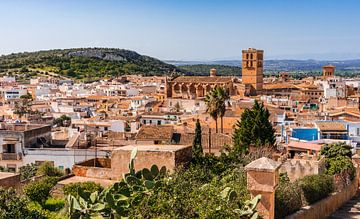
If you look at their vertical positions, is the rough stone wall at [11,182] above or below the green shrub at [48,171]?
above

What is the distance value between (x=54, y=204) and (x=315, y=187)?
7.35 meters

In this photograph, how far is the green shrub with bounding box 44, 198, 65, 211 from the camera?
14070 mm

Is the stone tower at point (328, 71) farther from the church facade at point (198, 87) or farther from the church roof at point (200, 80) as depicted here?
the church roof at point (200, 80)

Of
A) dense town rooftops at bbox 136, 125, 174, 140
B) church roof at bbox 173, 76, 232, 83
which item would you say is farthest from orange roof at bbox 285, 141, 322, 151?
church roof at bbox 173, 76, 232, 83

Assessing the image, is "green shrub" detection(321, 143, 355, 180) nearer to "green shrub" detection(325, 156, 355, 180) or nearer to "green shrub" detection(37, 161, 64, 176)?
"green shrub" detection(325, 156, 355, 180)

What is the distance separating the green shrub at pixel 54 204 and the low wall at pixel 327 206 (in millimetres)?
6445

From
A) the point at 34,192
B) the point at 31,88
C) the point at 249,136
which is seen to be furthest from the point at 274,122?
the point at 31,88

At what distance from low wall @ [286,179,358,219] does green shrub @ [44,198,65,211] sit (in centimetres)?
645

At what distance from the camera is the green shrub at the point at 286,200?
11016 millimetres

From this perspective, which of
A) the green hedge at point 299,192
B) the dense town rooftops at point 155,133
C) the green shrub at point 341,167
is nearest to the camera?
the green hedge at point 299,192

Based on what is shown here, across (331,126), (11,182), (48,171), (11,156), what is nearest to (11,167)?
(11,156)

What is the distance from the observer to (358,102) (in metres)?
52.7

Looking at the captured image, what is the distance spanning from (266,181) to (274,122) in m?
32.6

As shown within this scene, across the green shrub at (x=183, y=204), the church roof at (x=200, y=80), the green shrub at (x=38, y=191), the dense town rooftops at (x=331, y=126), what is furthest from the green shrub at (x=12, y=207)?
the church roof at (x=200, y=80)
